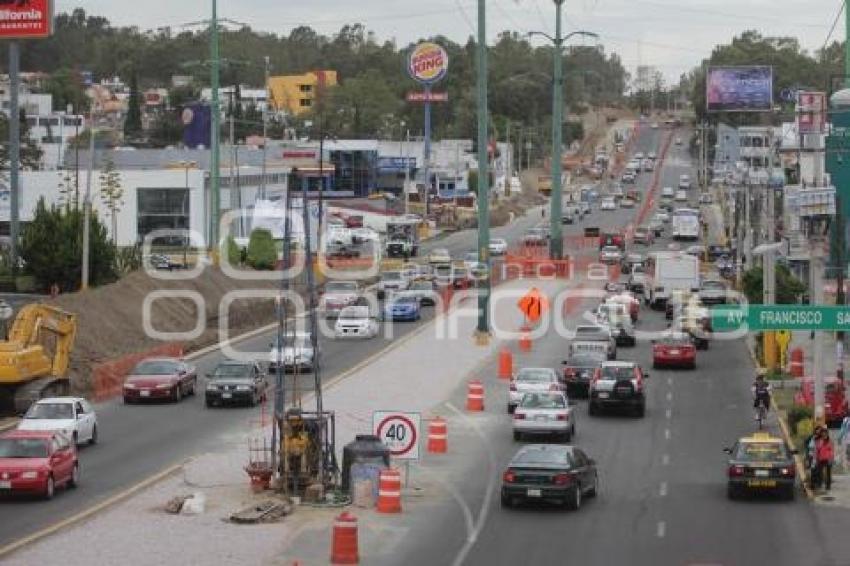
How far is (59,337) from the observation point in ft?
147

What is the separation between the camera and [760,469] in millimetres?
30562

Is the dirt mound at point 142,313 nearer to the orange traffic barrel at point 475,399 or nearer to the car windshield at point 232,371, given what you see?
the car windshield at point 232,371

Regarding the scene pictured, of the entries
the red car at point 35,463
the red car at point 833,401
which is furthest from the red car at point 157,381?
the red car at point 833,401

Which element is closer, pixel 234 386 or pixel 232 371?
pixel 234 386

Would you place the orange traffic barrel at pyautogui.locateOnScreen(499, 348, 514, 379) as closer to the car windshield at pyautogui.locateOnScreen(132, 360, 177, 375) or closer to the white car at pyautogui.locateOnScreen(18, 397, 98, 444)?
the car windshield at pyautogui.locateOnScreen(132, 360, 177, 375)

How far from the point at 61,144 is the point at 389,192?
35821 mm

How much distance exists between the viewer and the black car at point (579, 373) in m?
47.0

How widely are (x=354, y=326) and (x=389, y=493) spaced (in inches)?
1385

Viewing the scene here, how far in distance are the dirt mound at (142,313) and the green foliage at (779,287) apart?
20440 mm

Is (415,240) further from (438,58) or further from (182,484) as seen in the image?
(182,484)

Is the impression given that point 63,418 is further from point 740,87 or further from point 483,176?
A: point 740,87

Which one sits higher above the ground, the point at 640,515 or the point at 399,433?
the point at 399,433

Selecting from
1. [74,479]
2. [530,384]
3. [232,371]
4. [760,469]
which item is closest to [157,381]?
[232,371]

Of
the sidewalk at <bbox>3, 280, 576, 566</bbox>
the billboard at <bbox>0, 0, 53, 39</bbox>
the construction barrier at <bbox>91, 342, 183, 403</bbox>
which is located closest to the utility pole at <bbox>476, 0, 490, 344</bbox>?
the construction barrier at <bbox>91, 342, 183, 403</bbox>
